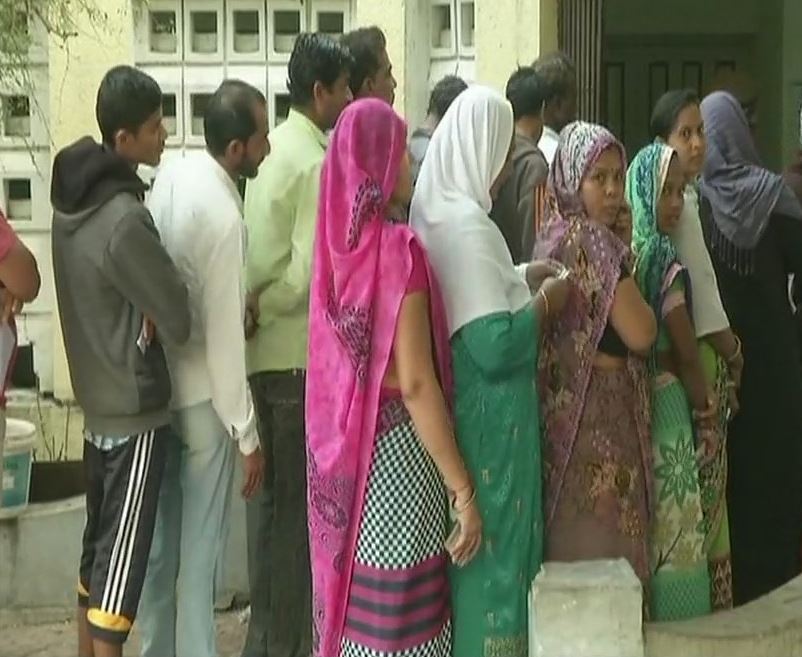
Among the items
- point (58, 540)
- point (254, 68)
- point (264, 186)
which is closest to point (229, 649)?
point (58, 540)

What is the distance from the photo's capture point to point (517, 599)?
384cm

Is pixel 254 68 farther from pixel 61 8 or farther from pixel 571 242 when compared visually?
pixel 571 242

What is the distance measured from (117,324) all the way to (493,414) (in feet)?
3.93

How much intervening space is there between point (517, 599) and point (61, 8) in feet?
13.5

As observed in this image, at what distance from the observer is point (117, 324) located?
4.42 m

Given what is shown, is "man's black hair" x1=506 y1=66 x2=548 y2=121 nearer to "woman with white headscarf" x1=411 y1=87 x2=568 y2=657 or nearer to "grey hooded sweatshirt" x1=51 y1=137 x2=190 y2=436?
"grey hooded sweatshirt" x1=51 y1=137 x2=190 y2=436

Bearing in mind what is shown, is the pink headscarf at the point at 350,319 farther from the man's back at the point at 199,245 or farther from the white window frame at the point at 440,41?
the white window frame at the point at 440,41

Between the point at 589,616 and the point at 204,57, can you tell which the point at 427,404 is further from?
the point at 204,57

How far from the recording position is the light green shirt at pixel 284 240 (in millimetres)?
4777

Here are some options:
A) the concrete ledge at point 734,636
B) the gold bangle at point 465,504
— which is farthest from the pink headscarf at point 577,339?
the concrete ledge at point 734,636

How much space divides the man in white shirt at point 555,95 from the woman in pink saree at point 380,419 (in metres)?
2.26

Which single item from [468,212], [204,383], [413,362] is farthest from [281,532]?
[468,212]

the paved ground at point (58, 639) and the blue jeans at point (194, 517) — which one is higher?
the blue jeans at point (194, 517)

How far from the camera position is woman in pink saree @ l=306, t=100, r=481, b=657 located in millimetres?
3732
